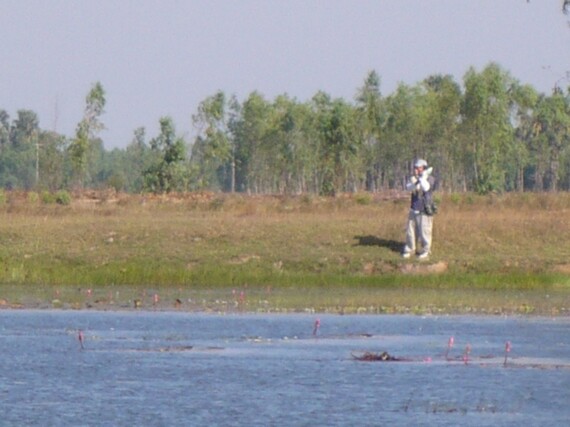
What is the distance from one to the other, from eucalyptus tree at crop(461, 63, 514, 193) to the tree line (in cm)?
9

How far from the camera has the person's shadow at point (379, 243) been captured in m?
36.9

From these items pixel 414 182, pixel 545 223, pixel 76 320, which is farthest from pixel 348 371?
pixel 545 223

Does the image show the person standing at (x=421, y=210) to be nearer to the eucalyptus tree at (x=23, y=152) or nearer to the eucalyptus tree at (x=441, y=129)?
the eucalyptus tree at (x=441, y=129)

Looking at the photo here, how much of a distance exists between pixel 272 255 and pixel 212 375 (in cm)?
1748

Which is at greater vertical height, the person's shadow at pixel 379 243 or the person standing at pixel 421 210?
the person standing at pixel 421 210

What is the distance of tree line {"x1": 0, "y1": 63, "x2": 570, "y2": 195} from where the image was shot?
94562 mm

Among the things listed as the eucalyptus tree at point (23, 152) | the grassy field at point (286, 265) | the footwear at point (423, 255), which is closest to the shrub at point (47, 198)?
the grassy field at point (286, 265)

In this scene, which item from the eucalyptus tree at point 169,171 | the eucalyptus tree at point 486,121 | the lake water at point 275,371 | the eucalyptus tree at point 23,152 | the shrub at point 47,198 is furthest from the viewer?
the eucalyptus tree at point 23,152

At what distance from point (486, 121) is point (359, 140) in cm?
987

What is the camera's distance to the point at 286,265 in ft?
117

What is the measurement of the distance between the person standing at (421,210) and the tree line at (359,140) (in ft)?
155

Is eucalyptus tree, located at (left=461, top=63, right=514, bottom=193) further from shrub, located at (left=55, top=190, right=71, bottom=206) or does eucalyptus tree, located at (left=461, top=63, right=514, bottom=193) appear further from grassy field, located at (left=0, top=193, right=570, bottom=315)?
grassy field, located at (left=0, top=193, right=570, bottom=315)

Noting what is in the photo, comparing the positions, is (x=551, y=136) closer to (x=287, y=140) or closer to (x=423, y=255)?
(x=287, y=140)

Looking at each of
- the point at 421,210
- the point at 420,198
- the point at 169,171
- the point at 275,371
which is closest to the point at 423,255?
the point at 421,210
